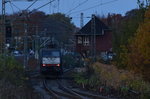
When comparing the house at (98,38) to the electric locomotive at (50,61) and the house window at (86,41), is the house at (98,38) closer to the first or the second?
the house window at (86,41)

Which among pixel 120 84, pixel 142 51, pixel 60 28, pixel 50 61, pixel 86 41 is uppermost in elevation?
pixel 60 28

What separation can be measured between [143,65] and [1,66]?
12367 mm

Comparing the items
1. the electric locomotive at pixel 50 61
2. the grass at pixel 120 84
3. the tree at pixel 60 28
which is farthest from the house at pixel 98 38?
the grass at pixel 120 84

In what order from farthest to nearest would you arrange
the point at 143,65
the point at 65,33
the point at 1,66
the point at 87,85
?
the point at 65,33, the point at 87,85, the point at 1,66, the point at 143,65

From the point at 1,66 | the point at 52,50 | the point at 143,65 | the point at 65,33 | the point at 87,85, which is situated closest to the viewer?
the point at 143,65

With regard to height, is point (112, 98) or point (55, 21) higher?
point (55, 21)

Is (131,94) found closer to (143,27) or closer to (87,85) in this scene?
(143,27)

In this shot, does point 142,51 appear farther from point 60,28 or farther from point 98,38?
point 60,28

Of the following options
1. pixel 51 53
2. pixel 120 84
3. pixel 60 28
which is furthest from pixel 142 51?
pixel 60 28

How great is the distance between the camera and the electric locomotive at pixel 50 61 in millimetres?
49562

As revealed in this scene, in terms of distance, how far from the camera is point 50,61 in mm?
49719

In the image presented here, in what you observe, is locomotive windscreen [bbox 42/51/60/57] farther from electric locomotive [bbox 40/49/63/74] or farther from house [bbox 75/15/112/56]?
house [bbox 75/15/112/56]

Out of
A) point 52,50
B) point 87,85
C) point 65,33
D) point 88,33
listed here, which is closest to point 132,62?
point 87,85

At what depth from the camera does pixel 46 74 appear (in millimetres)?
51719
